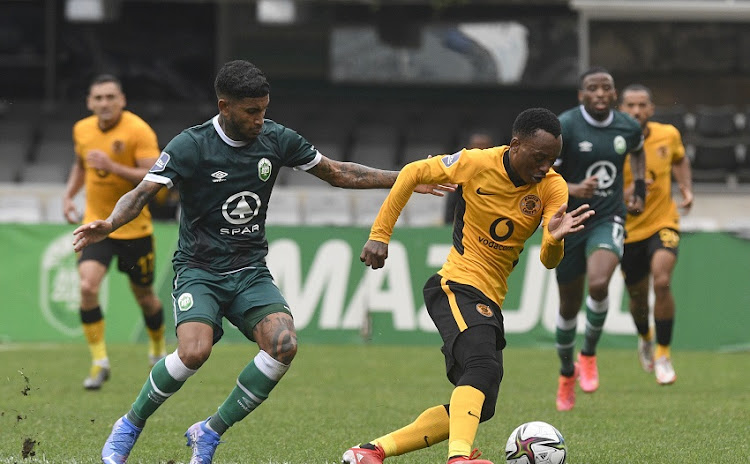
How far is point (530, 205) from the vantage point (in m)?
6.93

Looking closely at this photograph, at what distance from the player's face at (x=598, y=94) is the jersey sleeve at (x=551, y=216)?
10.6 ft

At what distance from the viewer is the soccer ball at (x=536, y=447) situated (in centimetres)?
666

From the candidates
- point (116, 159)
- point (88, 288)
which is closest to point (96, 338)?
point (88, 288)

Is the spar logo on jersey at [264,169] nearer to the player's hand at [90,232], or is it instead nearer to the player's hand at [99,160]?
the player's hand at [90,232]

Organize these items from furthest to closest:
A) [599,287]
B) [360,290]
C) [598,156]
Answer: [360,290] < [598,156] < [599,287]

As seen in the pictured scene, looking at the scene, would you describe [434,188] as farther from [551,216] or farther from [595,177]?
[595,177]

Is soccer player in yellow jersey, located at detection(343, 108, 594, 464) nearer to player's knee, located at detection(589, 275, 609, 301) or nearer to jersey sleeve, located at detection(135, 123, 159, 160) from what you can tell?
player's knee, located at detection(589, 275, 609, 301)

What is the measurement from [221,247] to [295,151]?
0.69m

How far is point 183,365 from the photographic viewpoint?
6707mm

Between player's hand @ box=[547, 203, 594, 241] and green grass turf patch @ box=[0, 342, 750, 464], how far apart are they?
145 cm

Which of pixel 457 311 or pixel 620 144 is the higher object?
pixel 620 144

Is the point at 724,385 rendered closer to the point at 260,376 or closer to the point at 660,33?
the point at 260,376

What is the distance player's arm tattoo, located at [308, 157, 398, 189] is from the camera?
290 inches

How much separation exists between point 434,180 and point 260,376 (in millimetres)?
1386
